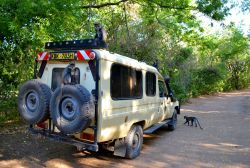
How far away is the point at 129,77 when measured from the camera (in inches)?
261

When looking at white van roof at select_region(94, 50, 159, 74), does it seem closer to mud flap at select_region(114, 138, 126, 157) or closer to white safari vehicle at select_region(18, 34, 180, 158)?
white safari vehicle at select_region(18, 34, 180, 158)

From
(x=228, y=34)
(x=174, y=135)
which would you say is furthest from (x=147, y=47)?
(x=228, y=34)

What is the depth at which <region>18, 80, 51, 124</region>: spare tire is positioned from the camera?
5.59 m

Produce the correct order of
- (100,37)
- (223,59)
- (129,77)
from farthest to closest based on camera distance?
(223,59) → (129,77) → (100,37)

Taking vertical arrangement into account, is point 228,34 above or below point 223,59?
above

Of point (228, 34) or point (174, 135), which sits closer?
point (174, 135)

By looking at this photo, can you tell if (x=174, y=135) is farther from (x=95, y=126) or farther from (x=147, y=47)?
(x=147, y=47)

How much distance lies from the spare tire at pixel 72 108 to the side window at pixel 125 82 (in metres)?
0.82

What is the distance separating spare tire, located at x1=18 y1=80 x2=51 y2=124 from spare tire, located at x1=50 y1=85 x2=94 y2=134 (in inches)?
9.0

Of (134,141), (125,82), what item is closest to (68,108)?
(125,82)

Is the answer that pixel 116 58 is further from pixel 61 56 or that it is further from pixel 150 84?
pixel 150 84

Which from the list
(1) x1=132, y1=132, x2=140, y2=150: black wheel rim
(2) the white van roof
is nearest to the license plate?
(2) the white van roof

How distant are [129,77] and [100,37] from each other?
1.17m

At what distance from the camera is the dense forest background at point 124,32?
24.6ft
